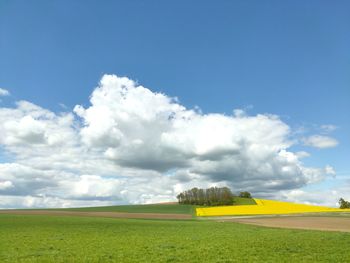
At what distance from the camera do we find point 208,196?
137 meters

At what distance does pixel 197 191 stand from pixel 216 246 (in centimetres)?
11976

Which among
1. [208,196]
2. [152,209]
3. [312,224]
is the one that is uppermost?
[208,196]

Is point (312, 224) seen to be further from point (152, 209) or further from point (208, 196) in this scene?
point (208, 196)

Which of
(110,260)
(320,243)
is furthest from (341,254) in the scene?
(110,260)

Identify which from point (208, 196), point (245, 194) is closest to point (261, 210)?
point (208, 196)

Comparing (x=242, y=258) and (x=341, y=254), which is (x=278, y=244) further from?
(x=242, y=258)

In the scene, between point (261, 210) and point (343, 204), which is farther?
point (343, 204)

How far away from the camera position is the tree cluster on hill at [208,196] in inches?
5217

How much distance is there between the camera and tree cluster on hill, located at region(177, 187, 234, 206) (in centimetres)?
13250

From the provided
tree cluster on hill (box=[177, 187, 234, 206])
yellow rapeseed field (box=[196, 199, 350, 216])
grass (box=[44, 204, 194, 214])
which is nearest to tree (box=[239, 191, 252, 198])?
tree cluster on hill (box=[177, 187, 234, 206])

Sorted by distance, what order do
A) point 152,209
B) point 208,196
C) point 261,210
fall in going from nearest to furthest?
point 261,210
point 152,209
point 208,196

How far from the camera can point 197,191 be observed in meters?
144

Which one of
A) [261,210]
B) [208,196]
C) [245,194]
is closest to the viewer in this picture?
[261,210]

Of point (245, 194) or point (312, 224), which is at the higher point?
point (245, 194)
